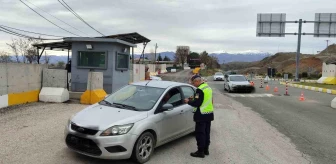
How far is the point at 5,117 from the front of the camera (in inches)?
342

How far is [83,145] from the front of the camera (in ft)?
16.5

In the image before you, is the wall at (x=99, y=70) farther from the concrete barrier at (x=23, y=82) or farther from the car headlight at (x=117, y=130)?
the car headlight at (x=117, y=130)

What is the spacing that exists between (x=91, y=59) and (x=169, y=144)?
30.3 feet

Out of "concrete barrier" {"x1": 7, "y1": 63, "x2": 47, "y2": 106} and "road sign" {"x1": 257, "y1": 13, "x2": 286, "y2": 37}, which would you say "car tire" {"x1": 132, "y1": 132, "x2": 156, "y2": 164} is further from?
"road sign" {"x1": 257, "y1": 13, "x2": 286, "y2": 37}

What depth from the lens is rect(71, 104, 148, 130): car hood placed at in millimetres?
5033

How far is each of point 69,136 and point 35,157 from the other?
2.52 ft

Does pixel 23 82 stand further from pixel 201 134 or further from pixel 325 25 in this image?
pixel 325 25

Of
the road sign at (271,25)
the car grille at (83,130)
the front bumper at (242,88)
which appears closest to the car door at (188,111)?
the car grille at (83,130)

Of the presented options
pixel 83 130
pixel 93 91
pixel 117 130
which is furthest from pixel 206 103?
pixel 93 91

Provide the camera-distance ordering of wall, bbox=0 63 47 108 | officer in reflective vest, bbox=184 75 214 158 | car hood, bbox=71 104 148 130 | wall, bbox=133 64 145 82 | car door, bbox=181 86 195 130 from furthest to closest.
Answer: wall, bbox=133 64 145 82 → wall, bbox=0 63 47 108 → car door, bbox=181 86 195 130 → officer in reflective vest, bbox=184 75 214 158 → car hood, bbox=71 104 148 130

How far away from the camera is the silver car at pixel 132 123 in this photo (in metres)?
4.94

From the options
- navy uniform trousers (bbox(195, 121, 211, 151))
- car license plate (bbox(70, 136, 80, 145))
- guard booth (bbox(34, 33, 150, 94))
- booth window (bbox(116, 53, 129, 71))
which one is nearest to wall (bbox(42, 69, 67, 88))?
guard booth (bbox(34, 33, 150, 94))


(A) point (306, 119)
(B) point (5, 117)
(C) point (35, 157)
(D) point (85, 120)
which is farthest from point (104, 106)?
(A) point (306, 119)

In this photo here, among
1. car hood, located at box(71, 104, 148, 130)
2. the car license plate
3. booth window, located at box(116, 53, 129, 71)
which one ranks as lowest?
the car license plate
